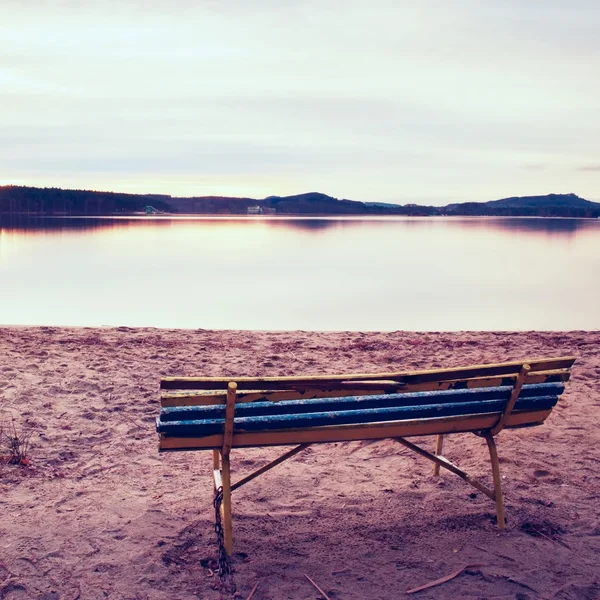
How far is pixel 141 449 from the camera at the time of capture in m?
5.51

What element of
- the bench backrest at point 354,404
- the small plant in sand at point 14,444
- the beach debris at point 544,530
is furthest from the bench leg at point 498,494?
the small plant in sand at point 14,444

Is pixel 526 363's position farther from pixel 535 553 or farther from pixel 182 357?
pixel 182 357

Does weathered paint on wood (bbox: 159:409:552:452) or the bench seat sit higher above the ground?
the bench seat

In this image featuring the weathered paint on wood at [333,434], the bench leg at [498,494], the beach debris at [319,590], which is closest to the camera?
the beach debris at [319,590]

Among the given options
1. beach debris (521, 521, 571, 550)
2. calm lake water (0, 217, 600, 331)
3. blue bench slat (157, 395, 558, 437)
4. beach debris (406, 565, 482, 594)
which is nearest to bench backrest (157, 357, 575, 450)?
blue bench slat (157, 395, 558, 437)

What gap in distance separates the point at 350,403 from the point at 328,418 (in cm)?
15

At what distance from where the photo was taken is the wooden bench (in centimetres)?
351

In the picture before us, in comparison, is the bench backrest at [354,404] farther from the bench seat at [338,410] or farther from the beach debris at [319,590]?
the beach debris at [319,590]

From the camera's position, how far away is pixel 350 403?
3688 millimetres

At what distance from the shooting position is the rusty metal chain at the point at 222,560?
3445 millimetres

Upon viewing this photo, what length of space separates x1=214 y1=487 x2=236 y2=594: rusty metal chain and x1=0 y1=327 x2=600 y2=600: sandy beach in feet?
0.19

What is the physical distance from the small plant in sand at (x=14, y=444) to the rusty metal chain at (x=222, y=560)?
199 cm

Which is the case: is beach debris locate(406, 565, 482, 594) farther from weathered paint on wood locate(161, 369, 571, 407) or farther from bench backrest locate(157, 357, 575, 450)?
weathered paint on wood locate(161, 369, 571, 407)

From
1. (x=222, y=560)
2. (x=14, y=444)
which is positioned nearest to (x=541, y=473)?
(x=222, y=560)
